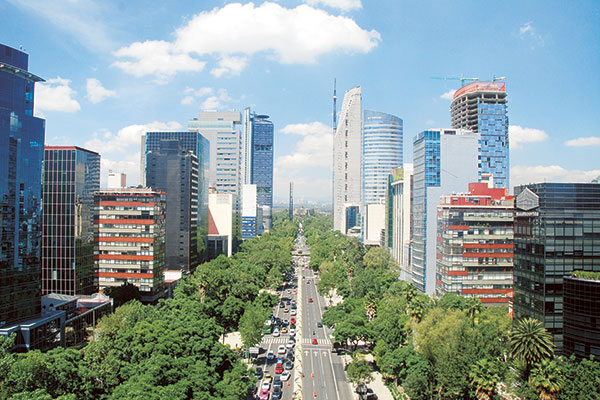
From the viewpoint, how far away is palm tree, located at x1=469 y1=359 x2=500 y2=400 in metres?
48.0

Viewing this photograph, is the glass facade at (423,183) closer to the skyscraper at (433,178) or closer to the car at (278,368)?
the skyscraper at (433,178)

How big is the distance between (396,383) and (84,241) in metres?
68.1

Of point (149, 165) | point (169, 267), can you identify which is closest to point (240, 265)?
point (169, 267)

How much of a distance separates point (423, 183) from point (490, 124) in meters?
76.5

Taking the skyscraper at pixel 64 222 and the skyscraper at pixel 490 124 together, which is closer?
the skyscraper at pixel 64 222

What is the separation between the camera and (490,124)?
17162cm

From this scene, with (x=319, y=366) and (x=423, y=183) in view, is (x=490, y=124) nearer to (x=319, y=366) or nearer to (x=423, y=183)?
(x=423, y=183)

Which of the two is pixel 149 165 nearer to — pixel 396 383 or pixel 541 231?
pixel 396 383

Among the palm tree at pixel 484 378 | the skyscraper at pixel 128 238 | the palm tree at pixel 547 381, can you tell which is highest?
the skyscraper at pixel 128 238

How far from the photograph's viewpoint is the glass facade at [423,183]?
113562 millimetres

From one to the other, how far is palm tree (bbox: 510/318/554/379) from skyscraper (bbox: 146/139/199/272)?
9704 centimetres

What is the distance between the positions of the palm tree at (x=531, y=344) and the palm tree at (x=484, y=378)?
11.3 feet


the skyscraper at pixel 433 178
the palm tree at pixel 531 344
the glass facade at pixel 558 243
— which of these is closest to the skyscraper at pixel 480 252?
the skyscraper at pixel 433 178

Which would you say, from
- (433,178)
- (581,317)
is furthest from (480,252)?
(581,317)
